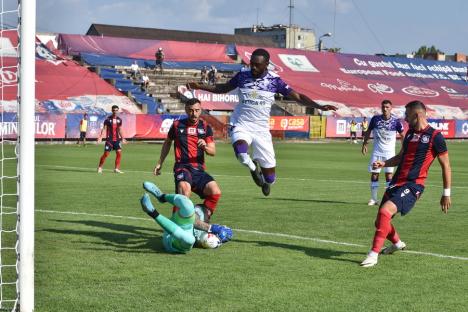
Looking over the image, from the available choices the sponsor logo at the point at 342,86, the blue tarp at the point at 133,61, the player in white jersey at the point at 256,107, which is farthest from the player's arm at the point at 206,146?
the sponsor logo at the point at 342,86

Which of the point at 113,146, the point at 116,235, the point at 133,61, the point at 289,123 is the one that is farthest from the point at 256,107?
the point at 133,61

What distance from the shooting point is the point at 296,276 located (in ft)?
27.8

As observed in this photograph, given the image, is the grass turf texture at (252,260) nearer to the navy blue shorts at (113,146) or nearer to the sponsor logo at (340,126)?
the navy blue shorts at (113,146)

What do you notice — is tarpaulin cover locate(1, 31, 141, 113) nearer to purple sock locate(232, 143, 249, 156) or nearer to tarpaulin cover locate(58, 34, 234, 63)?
tarpaulin cover locate(58, 34, 234, 63)

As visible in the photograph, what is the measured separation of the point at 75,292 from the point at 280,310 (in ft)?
6.48

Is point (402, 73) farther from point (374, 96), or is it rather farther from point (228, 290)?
point (228, 290)

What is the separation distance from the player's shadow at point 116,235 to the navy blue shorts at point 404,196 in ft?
9.79

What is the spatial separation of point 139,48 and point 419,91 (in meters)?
29.3

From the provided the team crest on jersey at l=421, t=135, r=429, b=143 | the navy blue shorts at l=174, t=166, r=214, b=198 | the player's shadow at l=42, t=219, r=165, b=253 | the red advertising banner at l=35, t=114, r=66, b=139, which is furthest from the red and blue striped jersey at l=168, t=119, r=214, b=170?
the red advertising banner at l=35, t=114, r=66, b=139

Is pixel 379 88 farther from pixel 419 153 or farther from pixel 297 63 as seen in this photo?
pixel 419 153

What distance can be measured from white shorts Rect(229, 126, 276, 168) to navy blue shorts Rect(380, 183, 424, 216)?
3.61 meters

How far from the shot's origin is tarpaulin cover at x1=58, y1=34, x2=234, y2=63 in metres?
63.9

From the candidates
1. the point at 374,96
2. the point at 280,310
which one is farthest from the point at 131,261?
the point at 374,96

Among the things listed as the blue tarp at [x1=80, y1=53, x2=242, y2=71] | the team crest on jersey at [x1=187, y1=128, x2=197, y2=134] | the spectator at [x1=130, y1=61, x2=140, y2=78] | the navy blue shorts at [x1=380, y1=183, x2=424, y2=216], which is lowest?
the navy blue shorts at [x1=380, y1=183, x2=424, y2=216]
